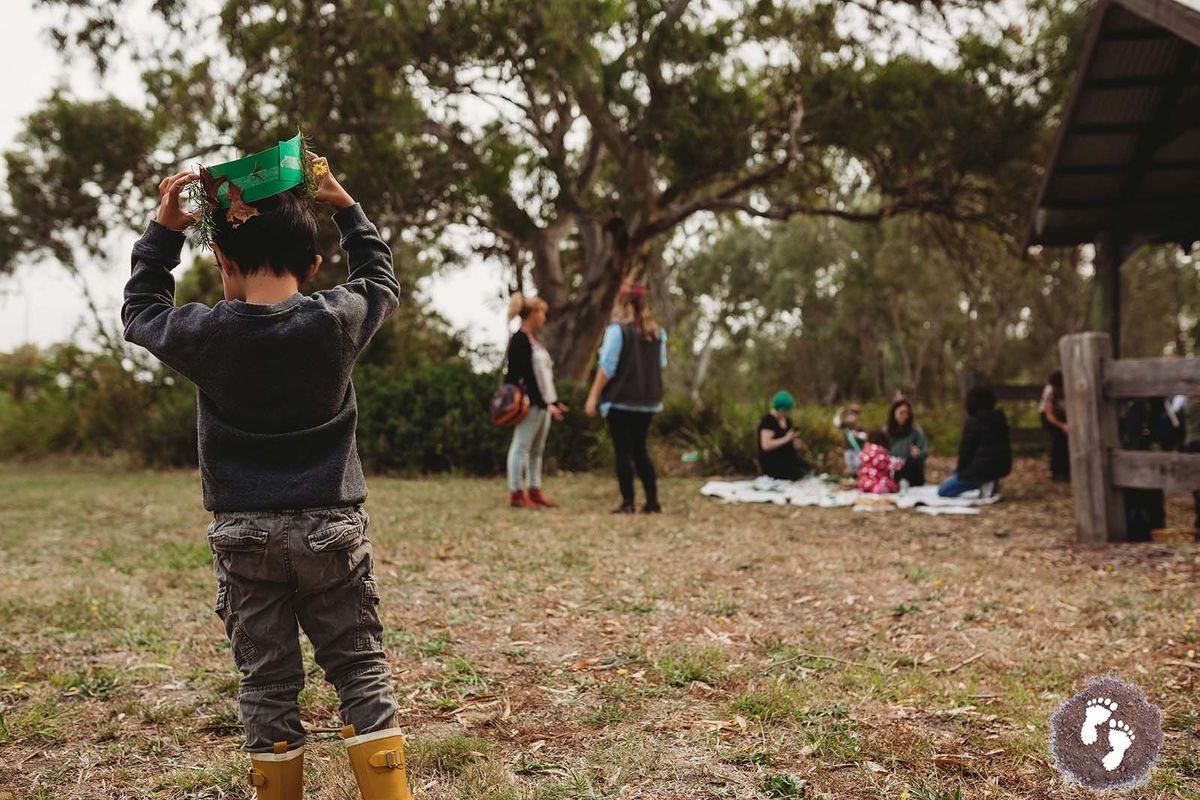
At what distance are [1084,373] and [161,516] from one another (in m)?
8.03

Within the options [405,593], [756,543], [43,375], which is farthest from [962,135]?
[43,375]

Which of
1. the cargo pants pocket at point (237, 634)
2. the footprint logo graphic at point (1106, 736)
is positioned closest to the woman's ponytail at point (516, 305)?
the footprint logo graphic at point (1106, 736)

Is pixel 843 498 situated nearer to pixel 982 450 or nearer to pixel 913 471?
pixel 982 450

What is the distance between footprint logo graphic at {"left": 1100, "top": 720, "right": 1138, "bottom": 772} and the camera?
2791 millimetres

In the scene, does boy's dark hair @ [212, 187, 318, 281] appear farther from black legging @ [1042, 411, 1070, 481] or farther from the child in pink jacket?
black legging @ [1042, 411, 1070, 481]

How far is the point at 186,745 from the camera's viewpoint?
3.03 meters

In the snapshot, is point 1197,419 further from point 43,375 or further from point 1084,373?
point 43,375

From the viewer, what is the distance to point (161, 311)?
7.36ft

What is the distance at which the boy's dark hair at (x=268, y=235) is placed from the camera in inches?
86.4

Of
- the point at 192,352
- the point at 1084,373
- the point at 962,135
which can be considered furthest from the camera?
the point at 962,135

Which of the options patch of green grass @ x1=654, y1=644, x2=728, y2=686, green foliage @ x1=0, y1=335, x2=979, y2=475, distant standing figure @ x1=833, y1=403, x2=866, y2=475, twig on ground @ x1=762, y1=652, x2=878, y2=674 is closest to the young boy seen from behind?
patch of green grass @ x1=654, y1=644, x2=728, y2=686

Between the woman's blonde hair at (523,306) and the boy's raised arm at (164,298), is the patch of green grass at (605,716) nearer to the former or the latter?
the boy's raised arm at (164,298)

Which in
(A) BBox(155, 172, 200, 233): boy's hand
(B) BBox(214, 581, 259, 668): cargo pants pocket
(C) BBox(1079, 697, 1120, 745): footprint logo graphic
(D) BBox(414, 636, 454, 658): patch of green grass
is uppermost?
(A) BBox(155, 172, 200, 233): boy's hand

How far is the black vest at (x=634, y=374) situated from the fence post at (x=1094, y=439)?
3226 mm
